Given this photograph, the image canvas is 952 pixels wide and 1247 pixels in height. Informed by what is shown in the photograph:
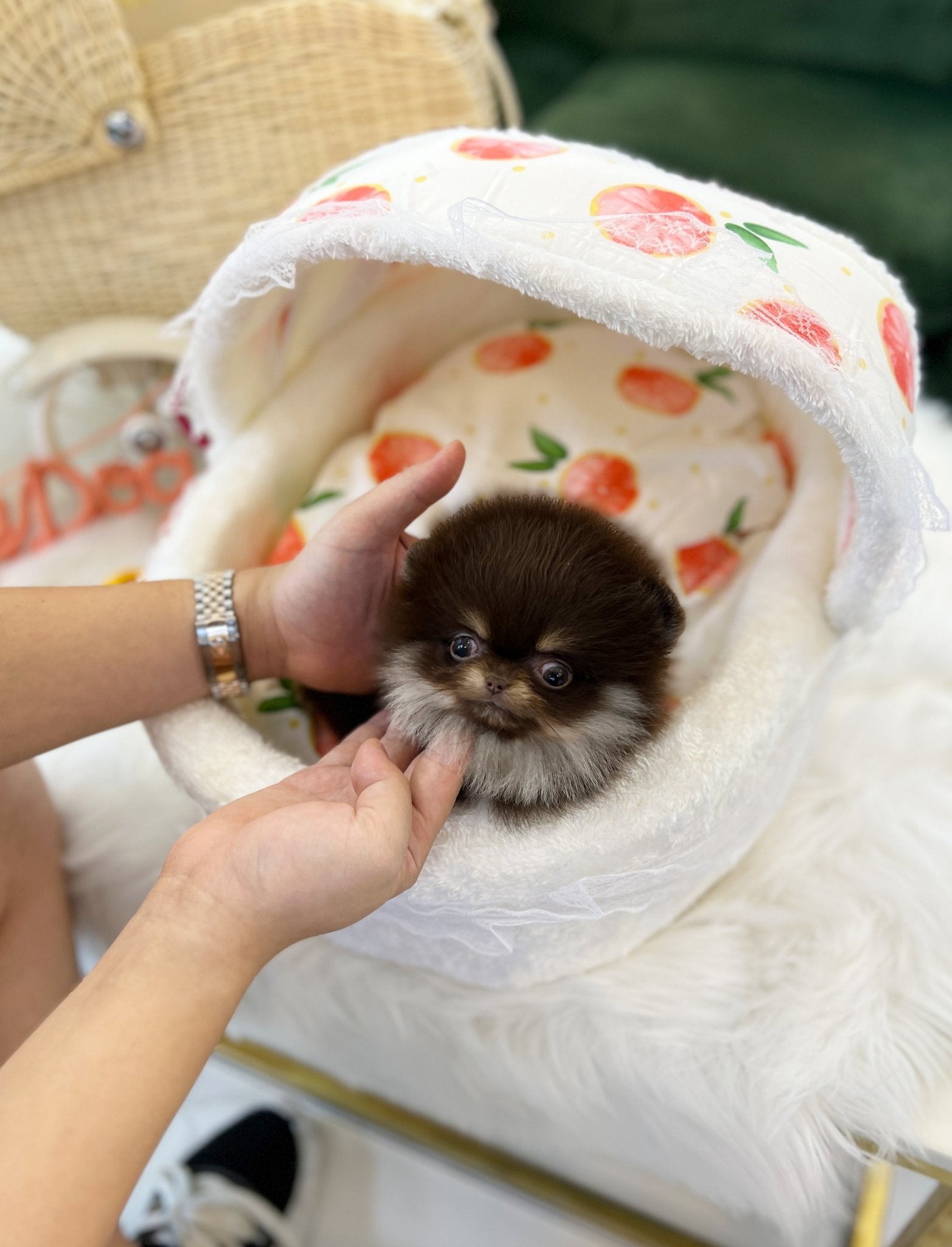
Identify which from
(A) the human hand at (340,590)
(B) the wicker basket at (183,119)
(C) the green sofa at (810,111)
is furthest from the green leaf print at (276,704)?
(C) the green sofa at (810,111)

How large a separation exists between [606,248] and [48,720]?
0.72 m

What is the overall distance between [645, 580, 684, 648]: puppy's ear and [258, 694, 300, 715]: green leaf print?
20.4 inches

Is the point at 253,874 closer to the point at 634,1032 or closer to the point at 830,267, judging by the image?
the point at 634,1032

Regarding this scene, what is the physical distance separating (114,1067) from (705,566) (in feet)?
3.26

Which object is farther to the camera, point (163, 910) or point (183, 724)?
point (183, 724)

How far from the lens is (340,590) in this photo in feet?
3.34

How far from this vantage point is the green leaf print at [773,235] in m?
0.88

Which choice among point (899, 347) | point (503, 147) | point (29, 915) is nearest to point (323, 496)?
point (503, 147)

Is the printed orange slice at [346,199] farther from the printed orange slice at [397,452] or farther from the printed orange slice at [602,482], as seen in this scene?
the printed orange slice at [602,482]

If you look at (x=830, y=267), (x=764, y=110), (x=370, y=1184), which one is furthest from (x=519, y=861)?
(x=764, y=110)

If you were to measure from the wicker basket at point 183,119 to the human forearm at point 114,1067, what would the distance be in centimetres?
126

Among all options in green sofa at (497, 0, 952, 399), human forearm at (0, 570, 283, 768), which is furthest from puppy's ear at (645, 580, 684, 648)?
green sofa at (497, 0, 952, 399)

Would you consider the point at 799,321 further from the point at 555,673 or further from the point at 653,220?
the point at 555,673

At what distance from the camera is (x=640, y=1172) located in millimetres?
1156
